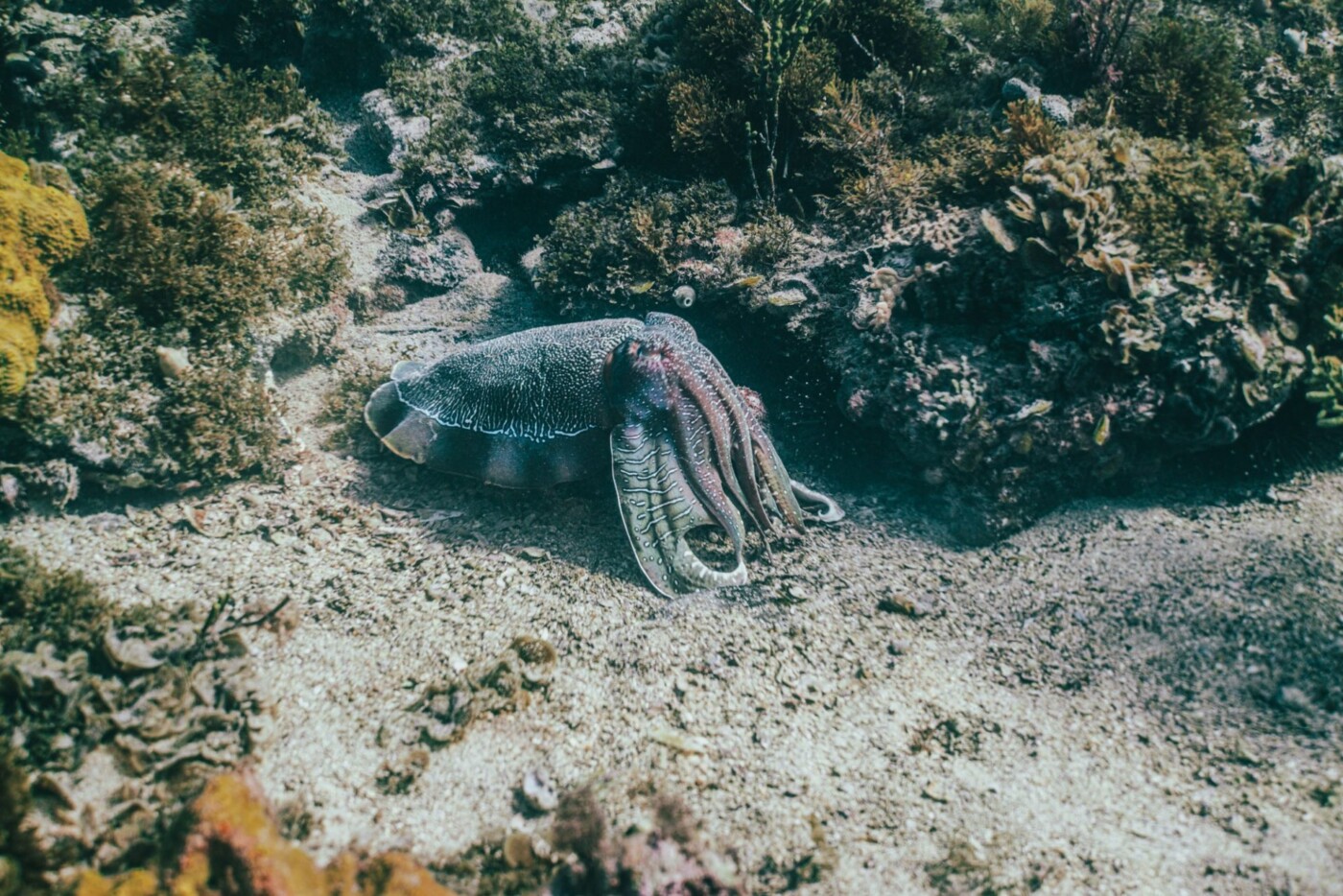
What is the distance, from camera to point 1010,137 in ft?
18.2

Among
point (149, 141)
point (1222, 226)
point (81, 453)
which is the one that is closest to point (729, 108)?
point (1222, 226)

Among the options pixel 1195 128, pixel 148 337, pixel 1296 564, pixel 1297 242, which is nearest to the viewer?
pixel 1296 564

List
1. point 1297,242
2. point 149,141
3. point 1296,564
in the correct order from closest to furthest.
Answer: point 1296,564
point 1297,242
point 149,141

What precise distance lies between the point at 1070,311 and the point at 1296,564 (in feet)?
7.39

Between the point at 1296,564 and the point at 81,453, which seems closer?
the point at 1296,564

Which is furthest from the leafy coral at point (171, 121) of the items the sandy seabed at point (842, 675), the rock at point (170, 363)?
the sandy seabed at point (842, 675)

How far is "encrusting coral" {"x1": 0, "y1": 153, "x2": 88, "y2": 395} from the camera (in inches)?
181

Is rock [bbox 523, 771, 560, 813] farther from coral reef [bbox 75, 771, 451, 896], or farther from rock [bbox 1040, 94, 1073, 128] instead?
rock [bbox 1040, 94, 1073, 128]

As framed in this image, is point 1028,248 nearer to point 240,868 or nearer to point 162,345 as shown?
point 240,868

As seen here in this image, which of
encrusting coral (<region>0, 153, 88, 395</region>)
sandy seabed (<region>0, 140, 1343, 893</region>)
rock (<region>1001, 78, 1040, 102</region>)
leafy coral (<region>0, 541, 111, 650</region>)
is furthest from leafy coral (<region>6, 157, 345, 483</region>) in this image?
rock (<region>1001, 78, 1040, 102</region>)

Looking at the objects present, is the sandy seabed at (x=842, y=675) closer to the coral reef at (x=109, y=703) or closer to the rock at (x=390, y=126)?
the coral reef at (x=109, y=703)

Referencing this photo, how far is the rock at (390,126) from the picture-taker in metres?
8.55

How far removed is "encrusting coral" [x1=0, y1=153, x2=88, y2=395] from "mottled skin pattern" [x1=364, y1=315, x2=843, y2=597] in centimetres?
240

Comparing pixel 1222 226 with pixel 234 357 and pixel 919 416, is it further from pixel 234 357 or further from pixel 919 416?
pixel 234 357
